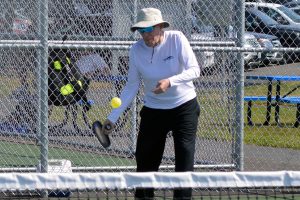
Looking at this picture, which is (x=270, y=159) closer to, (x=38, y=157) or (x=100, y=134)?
(x=38, y=157)

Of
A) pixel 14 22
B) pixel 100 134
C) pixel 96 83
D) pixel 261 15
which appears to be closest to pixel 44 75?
pixel 100 134

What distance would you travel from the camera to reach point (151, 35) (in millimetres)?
6043

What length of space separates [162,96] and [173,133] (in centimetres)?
29

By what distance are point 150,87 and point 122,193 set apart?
5.87 feet

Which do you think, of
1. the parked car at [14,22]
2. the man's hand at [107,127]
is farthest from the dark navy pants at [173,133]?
the parked car at [14,22]

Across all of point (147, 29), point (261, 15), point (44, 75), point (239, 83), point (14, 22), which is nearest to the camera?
point (147, 29)

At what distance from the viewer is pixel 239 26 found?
8.34 meters

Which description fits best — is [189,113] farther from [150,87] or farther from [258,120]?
[258,120]

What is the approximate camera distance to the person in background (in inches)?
240

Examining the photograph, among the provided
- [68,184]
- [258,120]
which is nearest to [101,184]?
[68,184]

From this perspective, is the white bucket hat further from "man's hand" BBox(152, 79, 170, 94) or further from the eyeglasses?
"man's hand" BBox(152, 79, 170, 94)

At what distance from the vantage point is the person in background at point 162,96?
6.09 metres

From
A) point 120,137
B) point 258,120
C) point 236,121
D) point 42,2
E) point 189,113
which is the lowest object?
point 258,120

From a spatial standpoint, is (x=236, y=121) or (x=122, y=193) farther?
(x=236, y=121)
